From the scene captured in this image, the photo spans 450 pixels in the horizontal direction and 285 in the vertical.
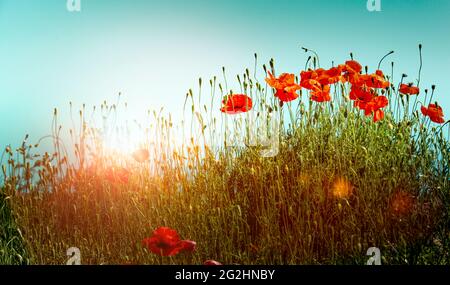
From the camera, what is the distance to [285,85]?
220 centimetres

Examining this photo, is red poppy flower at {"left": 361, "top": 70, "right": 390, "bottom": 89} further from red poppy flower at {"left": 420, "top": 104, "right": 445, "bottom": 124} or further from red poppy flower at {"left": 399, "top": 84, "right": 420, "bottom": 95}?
red poppy flower at {"left": 420, "top": 104, "right": 445, "bottom": 124}

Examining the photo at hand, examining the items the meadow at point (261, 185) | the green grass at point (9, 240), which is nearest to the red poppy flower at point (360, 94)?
the meadow at point (261, 185)

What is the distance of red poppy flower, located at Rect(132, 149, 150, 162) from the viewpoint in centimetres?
237

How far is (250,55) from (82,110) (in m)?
0.67

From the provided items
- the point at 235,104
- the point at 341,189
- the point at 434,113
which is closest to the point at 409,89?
the point at 434,113

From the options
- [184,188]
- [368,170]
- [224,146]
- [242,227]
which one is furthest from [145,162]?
[368,170]

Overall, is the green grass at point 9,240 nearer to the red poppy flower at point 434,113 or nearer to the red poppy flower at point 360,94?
the red poppy flower at point 360,94

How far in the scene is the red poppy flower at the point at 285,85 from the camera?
2166 mm

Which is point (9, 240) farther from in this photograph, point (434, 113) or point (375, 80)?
point (434, 113)

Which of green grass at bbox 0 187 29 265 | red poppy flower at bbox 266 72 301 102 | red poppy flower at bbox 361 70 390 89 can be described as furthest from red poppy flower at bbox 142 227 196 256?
red poppy flower at bbox 361 70 390 89

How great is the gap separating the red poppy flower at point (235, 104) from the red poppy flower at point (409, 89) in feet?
2.11

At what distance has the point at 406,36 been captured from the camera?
2043mm

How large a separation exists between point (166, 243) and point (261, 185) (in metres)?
0.49
